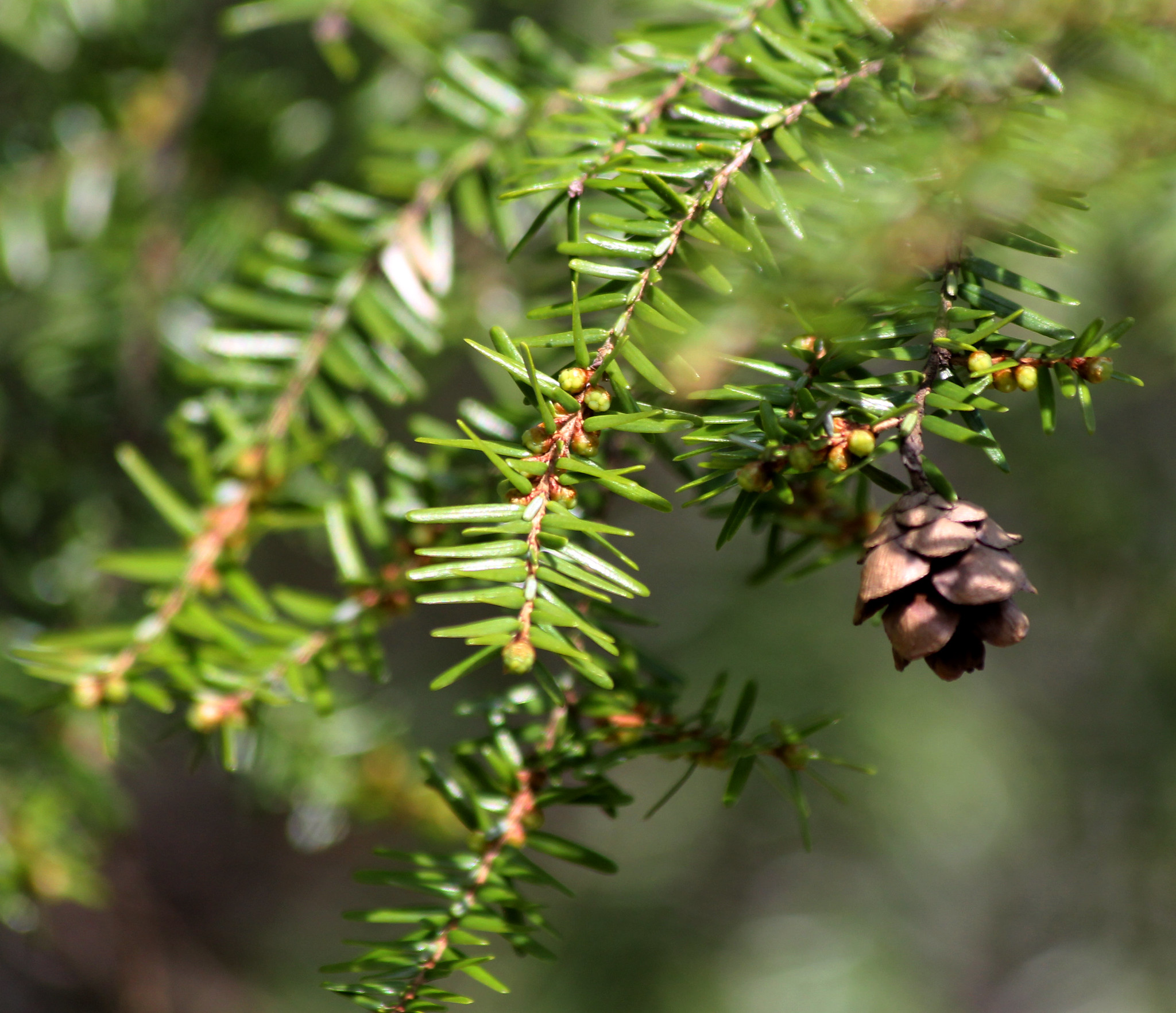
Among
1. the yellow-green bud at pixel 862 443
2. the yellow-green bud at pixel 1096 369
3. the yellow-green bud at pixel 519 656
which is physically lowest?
the yellow-green bud at pixel 519 656

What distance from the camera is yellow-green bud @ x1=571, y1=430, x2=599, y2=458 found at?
247 millimetres

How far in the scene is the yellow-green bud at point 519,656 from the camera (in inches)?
8.8

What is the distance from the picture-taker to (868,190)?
27 cm

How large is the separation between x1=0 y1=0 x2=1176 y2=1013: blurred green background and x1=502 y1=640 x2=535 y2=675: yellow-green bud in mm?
262

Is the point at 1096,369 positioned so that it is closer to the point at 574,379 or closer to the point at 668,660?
the point at 574,379

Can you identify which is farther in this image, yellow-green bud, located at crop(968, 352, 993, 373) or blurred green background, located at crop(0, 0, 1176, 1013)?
blurred green background, located at crop(0, 0, 1176, 1013)

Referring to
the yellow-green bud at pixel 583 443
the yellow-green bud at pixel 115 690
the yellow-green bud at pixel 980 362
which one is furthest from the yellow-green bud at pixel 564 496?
the yellow-green bud at pixel 115 690

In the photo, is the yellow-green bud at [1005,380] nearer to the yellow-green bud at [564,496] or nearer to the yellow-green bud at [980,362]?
the yellow-green bud at [980,362]

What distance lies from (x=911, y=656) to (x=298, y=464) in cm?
29

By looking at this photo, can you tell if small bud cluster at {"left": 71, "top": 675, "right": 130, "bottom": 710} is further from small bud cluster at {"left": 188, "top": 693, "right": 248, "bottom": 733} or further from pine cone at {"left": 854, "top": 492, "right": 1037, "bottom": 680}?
pine cone at {"left": 854, "top": 492, "right": 1037, "bottom": 680}

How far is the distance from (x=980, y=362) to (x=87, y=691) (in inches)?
14.6

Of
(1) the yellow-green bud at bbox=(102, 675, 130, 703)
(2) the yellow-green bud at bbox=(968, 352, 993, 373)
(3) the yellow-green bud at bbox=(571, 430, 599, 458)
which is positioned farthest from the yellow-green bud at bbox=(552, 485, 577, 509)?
(1) the yellow-green bud at bbox=(102, 675, 130, 703)

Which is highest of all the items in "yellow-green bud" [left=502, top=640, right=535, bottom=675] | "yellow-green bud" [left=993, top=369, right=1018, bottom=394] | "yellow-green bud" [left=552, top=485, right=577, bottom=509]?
"yellow-green bud" [left=993, top=369, right=1018, bottom=394]

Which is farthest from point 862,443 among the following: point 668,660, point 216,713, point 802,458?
point 668,660
